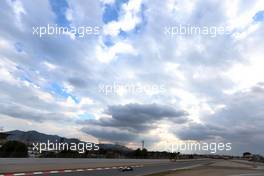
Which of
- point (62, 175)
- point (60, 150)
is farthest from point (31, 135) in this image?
point (62, 175)

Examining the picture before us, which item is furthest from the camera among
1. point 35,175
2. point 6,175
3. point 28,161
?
point 28,161

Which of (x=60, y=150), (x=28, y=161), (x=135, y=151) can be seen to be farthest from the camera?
(x=135, y=151)

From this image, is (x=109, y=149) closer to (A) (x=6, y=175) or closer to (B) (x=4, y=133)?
(B) (x=4, y=133)

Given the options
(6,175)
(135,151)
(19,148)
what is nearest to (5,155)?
(6,175)

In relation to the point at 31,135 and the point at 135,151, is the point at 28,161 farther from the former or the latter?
the point at 135,151

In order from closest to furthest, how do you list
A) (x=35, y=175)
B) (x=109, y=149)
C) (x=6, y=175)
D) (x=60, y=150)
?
(x=6, y=175) < (x=35, y=175) < (x=60, y=150) < (x=109, y=149)

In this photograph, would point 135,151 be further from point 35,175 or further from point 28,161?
point 35,175

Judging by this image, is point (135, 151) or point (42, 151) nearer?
point (42, 151)

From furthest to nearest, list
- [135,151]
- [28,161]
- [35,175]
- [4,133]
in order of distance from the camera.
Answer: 1. [135,151]
2. [4,133]
3. [28,161]
4. [35,175]

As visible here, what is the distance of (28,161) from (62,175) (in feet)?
53.1

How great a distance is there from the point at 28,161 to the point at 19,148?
4019 centimetres

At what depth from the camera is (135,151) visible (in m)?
160

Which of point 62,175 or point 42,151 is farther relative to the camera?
point 42,151

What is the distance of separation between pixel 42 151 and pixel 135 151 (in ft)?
278
